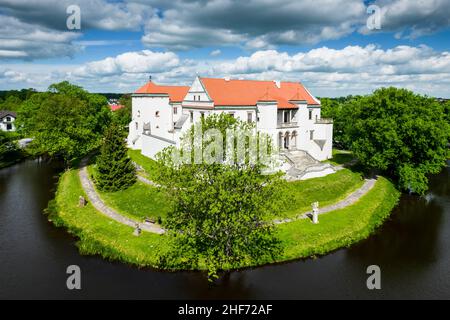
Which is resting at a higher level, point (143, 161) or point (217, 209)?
point (217, 209)

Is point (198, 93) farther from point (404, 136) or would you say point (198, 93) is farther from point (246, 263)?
point (246, 263)

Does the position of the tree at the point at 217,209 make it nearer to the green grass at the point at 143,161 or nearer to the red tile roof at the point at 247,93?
the green grass at the point at 143,161

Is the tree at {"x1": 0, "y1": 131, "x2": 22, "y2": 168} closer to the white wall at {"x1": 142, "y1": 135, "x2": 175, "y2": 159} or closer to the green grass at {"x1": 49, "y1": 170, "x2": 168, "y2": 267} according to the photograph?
the white wall at {"x1": 142, "y1": 135, "x2": 175, "y2": 159}

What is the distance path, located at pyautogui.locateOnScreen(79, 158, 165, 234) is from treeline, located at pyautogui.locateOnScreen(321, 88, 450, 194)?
2504cm

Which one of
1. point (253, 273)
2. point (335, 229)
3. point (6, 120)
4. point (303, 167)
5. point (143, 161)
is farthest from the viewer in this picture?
point (6, 120)

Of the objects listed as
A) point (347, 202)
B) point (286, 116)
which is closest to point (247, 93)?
point (286, 116)

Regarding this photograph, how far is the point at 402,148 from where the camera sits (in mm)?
37188

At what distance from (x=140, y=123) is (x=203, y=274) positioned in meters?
36.6

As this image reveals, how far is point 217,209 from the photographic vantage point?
19062mm

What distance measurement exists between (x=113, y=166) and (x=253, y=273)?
2027 centimetres

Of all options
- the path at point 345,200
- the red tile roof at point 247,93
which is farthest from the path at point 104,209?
the red tile roof at point 247,93

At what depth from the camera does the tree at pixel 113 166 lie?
3575 cm
